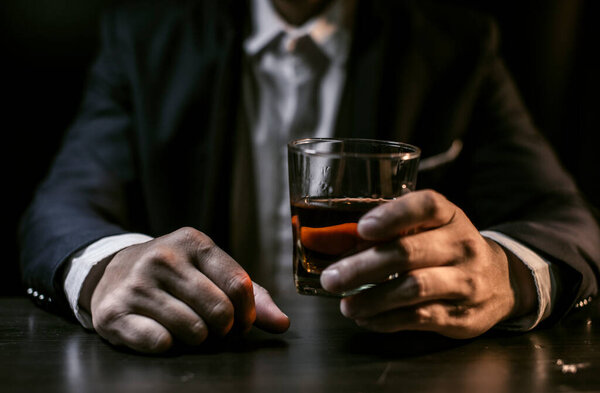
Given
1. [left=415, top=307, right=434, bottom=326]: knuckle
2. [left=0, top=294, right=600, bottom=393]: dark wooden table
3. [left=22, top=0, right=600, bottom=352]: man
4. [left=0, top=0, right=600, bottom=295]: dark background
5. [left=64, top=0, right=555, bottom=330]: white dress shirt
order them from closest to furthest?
[left=0, top=294, right=600, bottom=393]: dark wooden table
[left=415, top=307, right=434, bottom=326]: knuckle
[left=22, top=0, right=600, bottom=352]: man
[left=64, top=0, right=555, bottom=330]: white dress shirt
[left=0, top=0, right=600, bottom=295]: dark background

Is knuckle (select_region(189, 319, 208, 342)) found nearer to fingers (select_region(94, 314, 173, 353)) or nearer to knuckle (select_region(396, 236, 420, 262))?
fingers (select_region(94, 314, 173, 353))

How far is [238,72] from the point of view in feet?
5.02

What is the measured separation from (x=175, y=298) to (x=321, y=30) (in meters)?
1.16

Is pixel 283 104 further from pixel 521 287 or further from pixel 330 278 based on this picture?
pixel 330 278

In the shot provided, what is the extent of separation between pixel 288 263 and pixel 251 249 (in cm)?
11

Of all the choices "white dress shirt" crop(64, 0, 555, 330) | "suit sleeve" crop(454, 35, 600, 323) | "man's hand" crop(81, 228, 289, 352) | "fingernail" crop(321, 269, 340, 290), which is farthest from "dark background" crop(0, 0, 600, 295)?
"fingernail" crop(321, 269, 340, 290)

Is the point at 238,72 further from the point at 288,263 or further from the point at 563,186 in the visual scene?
the point at 563,186

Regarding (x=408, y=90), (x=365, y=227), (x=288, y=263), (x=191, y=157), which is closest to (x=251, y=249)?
(x=288, y=263)

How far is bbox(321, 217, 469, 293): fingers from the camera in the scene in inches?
25.5

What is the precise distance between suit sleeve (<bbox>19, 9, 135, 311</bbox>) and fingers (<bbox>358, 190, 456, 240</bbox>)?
52 centimetres

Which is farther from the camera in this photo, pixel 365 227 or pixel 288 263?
pixel 288 263

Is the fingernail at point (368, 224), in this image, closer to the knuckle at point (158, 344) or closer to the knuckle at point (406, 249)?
the knuckle at point (406, 249)

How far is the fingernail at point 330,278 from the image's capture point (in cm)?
65

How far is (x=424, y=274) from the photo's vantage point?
69 cm
